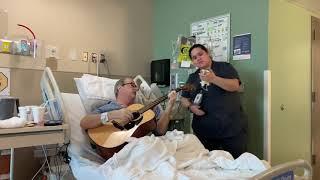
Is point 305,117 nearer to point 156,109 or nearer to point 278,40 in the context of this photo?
point 278,40

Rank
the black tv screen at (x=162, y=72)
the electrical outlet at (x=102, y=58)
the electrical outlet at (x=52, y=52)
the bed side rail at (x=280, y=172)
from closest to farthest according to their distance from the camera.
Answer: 1. the bed side rail at (x=280, y=172)
2. the electrical outlet at (x=52, y=52)
3. the electrical outlet at (x=102, y=58)
4. the black tv screen at (x=162, y=72)

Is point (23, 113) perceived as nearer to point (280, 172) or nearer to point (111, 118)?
point (111, 118)

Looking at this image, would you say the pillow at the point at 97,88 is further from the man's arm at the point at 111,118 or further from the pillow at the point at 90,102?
the man's arm at the point at 111,118

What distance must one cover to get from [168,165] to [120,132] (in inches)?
23.3

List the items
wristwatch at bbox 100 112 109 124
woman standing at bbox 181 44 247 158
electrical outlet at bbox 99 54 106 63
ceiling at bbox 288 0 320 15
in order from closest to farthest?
wristwatch at bbox 100 112 109 124
woman standing at bbox 181 44 247 158
ceiling at bbox 288 0 320 15
electrical outlet at bbox 99 54 106 63

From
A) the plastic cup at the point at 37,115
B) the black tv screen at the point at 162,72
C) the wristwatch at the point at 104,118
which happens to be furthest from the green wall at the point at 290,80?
the plastic cup at the point at 37,115

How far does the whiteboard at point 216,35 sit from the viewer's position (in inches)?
107

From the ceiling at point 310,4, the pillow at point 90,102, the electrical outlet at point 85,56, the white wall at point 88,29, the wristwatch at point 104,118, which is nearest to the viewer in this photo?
the wristwatch at point 104,118

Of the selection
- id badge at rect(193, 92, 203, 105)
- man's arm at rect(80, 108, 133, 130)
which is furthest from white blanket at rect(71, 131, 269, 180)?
id badge at rect(193, 92, 203, 105)

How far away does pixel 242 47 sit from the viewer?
2.60 m

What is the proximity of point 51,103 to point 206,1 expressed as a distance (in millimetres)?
1724

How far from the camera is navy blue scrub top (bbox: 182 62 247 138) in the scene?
7.32ft

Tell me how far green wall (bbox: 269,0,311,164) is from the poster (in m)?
0.18

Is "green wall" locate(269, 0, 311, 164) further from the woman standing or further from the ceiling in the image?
the woman standing
